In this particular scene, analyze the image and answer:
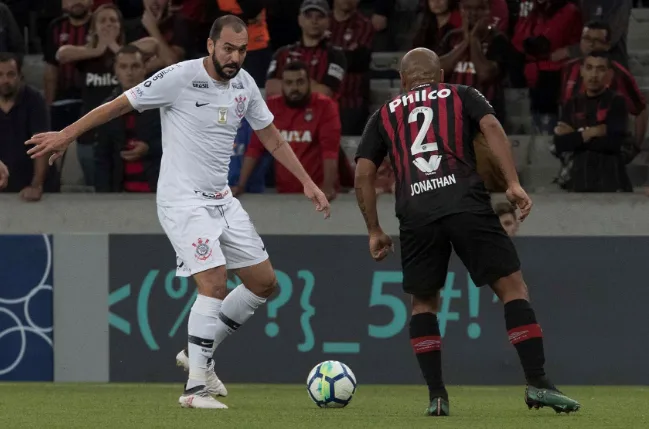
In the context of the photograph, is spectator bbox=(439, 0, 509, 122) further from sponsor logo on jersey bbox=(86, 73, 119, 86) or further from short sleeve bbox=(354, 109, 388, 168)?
short sleeve bbox=(354, 109, 388, 168)

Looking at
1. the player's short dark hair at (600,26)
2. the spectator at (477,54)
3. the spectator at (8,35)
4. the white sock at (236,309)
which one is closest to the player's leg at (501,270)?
the white sock at (236,309)

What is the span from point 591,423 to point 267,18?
8.06m

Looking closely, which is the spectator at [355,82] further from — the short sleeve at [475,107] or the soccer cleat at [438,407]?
the soccer cleat at [438,407]

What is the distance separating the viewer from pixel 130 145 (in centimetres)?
1188

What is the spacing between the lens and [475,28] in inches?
495

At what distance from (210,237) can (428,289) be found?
55.2 inches

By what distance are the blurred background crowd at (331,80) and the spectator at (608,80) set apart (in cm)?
1

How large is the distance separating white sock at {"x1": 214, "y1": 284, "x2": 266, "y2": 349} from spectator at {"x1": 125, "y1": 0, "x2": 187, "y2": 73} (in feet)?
15.8

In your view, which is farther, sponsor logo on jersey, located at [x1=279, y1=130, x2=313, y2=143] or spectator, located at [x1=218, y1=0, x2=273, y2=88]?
spectator, located at [x1=218, y1=0, x2=273, y2=88]

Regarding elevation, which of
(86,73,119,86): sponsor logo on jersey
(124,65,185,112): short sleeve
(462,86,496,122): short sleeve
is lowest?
(86,73,119,86): sponsor logo on jersey

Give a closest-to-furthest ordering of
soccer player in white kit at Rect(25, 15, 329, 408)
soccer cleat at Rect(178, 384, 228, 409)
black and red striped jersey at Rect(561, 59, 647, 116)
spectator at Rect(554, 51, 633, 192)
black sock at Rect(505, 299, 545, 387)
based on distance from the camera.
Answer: black sock at Rect(505, 299, 545, 387) → soccer cleat at Rect(178, 384, 228, 409) → soccer player in white kit at Rect(25, 15, 329, 408) → spectator at Rect(554, 51, 633, 192) → black and red striped jersey at Rect(561, 59, 647, 116)

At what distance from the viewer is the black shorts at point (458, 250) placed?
720 cm

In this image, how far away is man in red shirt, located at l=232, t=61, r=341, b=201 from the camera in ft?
38.3

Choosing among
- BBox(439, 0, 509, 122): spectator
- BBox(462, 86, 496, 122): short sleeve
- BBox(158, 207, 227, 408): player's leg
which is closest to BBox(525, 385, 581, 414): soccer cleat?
BBox(462, 86, 496, 122): short sleeve
